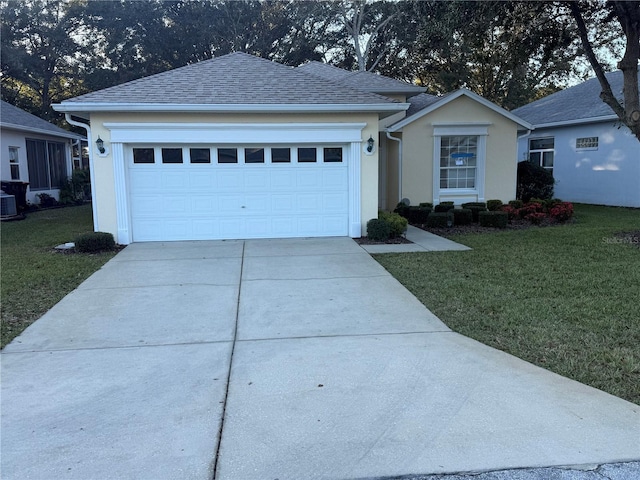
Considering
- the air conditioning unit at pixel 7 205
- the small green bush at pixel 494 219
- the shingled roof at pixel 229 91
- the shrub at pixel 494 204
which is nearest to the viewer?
the shingled roof at pixel 229 91

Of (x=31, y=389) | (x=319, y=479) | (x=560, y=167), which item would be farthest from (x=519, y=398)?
(x=560, y=167)

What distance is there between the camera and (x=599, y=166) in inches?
703

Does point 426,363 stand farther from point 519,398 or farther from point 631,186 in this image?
point 631,186

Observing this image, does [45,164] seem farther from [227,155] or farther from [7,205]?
[227,155]

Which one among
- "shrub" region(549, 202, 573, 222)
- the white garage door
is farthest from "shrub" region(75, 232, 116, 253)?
"shrub" region(549, 202, 573, 222)

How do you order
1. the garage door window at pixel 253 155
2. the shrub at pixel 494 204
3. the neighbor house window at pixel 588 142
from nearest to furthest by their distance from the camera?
the garage door window at pixel 253 155, the shrub at pixel 494 204, the neighbor house window at pixel 588 142

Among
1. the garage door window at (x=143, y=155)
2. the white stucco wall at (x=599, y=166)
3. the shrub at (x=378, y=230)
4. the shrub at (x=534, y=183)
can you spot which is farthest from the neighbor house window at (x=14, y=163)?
the white stucco wall at (x=599, y=166)

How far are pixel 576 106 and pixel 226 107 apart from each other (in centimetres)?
1534

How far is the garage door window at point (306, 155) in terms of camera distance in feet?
36.4

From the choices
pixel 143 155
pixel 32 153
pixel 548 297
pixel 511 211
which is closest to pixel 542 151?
pixel 511 211

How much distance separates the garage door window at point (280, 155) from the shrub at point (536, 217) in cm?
709

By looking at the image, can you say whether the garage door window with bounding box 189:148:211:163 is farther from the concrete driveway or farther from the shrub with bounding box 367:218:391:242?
the concrete driveway

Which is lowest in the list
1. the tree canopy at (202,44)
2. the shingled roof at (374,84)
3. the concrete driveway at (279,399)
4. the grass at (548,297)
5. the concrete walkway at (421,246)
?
the concrete driveway at (279,399)

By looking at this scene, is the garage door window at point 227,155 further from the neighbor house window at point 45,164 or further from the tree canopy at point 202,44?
the tree canopy at point 202,44
